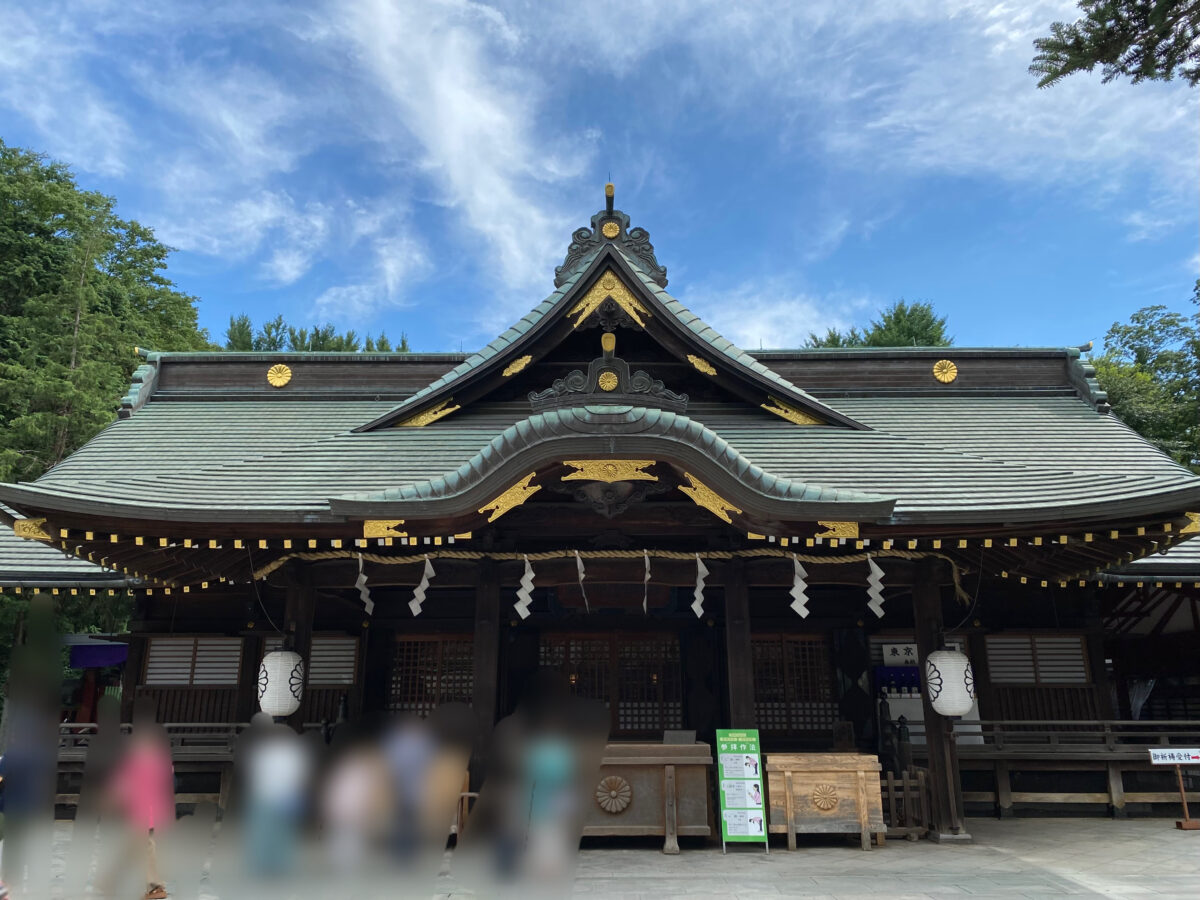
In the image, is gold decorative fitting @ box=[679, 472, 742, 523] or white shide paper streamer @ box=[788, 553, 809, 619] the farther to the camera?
white shide paper streamer @ box=[788, 553, 809, 619]

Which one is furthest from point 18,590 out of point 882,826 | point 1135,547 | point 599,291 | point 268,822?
point 1135,547

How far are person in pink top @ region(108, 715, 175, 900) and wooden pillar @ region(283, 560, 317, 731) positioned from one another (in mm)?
2937

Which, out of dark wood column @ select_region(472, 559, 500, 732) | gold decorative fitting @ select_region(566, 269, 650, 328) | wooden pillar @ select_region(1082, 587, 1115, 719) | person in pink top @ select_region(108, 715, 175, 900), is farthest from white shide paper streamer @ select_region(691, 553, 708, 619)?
wooden pillar @ select_region(1082, 587, 1115, 719)

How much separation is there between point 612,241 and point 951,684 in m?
6.88

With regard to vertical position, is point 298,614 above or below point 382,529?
below

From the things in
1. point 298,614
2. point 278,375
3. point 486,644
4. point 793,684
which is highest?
point 278,375

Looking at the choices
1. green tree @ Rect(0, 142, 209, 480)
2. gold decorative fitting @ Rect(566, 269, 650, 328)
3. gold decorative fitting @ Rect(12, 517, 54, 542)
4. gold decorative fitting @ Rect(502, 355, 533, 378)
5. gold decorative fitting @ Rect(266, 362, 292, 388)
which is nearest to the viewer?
gold decorative fitting @ Rect(12, 517, 54, 542)

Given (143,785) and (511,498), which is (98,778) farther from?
(511,498)

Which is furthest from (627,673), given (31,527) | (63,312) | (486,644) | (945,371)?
(63,312)

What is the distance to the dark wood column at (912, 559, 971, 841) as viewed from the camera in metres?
8.23

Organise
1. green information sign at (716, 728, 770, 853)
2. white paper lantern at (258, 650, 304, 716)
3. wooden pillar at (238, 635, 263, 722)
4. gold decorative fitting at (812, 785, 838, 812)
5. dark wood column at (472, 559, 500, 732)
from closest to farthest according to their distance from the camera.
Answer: green information sign at (716, 728, 770, 853)
gold decorative fitting at (812, 785, 838, 812)
white paper lantern at (258, 650, 304, 716)
dark wood column at (472, 559, 500, 732)
wooden pillar at (238, 635, 263, 722)

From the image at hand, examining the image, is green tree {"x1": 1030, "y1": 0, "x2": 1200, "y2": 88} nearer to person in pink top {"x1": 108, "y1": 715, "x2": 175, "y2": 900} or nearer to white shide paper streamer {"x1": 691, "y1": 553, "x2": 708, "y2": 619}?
white shide paper streamer {"x1": 691, "y1": 553, "x2": 708, "y2": 619}

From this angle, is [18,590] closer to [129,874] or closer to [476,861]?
[129,874]

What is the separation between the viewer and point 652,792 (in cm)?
802
